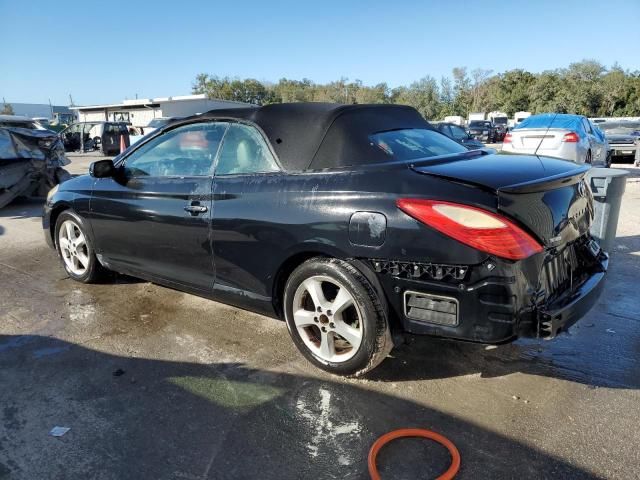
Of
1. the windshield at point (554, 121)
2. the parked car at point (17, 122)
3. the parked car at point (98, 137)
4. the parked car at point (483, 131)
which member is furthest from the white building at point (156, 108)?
the windshield at point (554, 121)

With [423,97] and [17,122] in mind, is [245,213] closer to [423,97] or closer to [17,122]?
[17,122]

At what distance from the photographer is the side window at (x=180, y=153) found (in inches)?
145

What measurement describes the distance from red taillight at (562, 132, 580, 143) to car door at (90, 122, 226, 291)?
369 inches

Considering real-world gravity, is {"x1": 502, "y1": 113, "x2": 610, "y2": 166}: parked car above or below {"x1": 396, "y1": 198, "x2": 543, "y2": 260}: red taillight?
above

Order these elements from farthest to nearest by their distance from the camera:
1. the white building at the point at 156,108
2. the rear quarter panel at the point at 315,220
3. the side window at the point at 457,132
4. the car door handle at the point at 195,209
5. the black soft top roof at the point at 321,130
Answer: the white building at the point at 156,108 < the side window at the point at 457,132 < the car door handle at the point at 195,209 < the black soft top roof at the point at 321,130 < the rear quarter panel at the point at 315,220

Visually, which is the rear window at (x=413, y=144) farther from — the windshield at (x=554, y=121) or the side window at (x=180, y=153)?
the windshield at (x=554, y=121)

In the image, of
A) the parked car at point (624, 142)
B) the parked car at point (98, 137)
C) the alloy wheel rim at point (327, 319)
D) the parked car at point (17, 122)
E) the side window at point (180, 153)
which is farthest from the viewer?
the parked car at point (98, 137)

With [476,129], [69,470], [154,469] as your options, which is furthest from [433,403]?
[476,129]

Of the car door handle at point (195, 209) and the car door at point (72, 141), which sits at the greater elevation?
the car door handle at point (195, 209)

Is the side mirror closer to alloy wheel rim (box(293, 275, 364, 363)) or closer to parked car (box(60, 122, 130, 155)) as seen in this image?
alloy wheel rim (box(293, 275, 364, 363))

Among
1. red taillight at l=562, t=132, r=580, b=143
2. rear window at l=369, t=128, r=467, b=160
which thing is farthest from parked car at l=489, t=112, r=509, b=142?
rear window at l=369, t=128, r=467, b=160

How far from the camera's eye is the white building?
43031mm

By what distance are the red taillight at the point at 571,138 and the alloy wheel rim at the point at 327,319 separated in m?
9.55

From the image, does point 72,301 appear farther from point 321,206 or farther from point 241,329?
point 321,206
